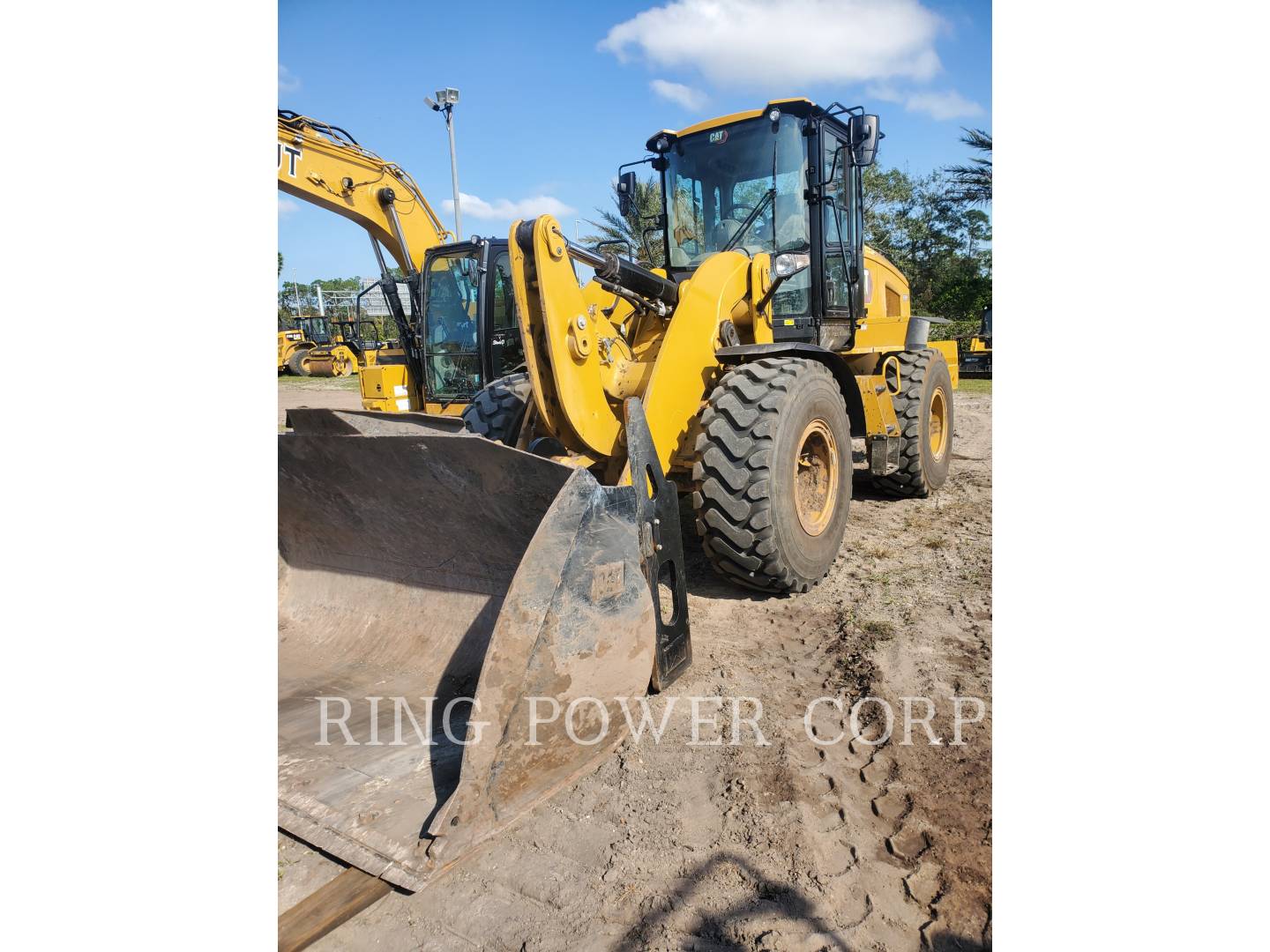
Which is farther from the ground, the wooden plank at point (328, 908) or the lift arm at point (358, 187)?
the lift arm at point (358, 187)

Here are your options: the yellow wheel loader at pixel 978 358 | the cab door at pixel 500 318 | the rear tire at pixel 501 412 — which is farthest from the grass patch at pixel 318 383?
the rear tire at pixel 501 412

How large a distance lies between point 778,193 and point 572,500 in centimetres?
335

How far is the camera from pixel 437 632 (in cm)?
310

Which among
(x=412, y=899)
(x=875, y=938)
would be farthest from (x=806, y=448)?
(x=412, y=899)

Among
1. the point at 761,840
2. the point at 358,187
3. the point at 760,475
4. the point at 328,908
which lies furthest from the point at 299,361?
the point at 761,840

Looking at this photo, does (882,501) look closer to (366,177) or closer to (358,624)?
(358,624)

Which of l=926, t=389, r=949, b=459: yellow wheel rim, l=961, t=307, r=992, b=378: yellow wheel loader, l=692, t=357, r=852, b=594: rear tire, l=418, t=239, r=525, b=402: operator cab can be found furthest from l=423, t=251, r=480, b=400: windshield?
l=961, t=307, r=992, b=378: yellow wheel loader

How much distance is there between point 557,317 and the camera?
3234mm

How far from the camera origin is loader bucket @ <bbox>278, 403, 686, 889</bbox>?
2199 millimetres

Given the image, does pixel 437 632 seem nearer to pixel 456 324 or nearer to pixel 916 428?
pixel 916 428

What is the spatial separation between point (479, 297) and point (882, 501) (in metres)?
4.41

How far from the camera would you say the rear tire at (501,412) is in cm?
412

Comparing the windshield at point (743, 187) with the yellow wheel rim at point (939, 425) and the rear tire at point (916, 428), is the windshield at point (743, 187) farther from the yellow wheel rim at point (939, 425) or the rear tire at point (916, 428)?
the yellow wheel rim at point (939, 425)

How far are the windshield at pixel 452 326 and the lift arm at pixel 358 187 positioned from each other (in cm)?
34
